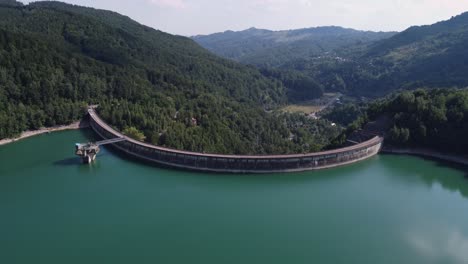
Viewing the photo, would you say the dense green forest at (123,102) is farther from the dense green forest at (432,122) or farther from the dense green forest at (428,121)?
the dense green forest at (432,122)

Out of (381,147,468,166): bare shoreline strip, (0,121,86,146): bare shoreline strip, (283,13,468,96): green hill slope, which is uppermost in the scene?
(283,13,468,96): green hill slope

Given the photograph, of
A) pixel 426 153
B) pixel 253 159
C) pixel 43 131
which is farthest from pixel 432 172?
pixel 43 131

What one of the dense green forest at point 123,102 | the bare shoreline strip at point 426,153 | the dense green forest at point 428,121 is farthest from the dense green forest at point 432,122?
the dense green forest at point 123,102

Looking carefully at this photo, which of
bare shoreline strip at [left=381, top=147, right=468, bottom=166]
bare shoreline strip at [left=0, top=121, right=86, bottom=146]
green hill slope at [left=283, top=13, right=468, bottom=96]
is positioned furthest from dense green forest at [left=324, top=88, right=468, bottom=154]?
green hill slope at [left=283, top=13, right=468, bottom=96]

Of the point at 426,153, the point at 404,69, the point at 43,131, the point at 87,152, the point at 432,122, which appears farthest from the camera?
the point at 404,69

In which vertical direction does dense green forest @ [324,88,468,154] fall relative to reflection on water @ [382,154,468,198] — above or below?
above

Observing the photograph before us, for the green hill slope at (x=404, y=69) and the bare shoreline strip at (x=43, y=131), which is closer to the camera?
the bare shoreline strip at (x=43, y=131)

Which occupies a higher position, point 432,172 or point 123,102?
point 123,102

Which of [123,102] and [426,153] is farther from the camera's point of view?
[123,102]

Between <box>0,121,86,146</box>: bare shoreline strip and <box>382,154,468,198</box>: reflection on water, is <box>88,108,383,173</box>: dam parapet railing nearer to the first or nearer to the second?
<box>382,154,468,198</box>: reflection on water

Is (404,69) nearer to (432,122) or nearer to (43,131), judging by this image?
(432,122)
